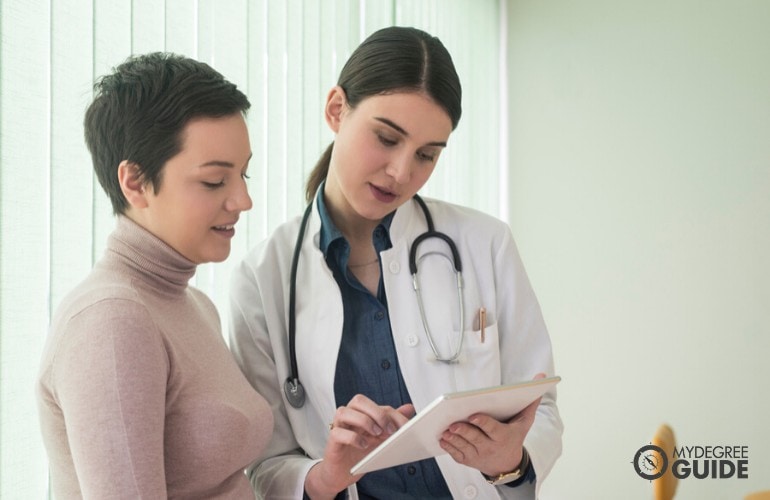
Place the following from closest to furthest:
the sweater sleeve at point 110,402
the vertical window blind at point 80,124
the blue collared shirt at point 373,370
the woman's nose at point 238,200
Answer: the sweater sleeve at point 110,402 → the woman's nose at point 238,200 → the vertical window blind at point 80,124 → the blue collared shirt at point 373,370

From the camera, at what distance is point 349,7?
2564 mm

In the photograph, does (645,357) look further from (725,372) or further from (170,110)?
(170,110)

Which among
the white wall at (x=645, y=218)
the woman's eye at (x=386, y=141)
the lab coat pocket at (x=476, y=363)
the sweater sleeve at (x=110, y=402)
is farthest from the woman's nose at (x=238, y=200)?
the white wall at (x=645, y=218)

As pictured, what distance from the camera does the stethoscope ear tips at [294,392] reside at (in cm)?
140

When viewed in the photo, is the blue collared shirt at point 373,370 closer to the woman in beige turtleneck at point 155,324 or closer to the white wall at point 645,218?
the woman in beige turtleneck at point 155,324

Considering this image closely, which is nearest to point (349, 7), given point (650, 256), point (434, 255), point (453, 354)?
point (434, 255)

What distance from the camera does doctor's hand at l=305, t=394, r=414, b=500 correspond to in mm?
1170

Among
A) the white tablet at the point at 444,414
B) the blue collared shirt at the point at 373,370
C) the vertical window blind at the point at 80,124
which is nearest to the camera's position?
the white tablet at the point at 444,414

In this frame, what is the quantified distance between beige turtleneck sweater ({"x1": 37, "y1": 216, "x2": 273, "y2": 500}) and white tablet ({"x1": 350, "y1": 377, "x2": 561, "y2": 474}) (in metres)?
0.19

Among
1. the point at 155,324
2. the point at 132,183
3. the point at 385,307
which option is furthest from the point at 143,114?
the point at 385,307

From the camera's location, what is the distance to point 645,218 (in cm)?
372

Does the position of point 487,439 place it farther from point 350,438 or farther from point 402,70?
point 402,70

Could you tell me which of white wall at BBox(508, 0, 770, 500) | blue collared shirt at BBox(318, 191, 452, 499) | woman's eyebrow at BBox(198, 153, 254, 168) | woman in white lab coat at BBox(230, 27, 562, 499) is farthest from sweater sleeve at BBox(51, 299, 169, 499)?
white wall at BBox(508, 0, 770, 500)

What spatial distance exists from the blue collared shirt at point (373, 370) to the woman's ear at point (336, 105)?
20cm
